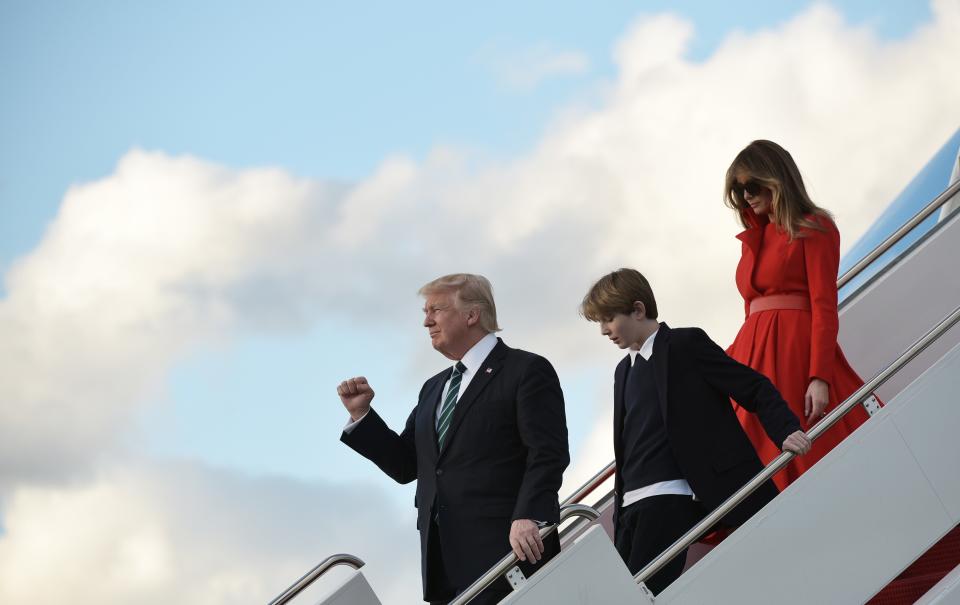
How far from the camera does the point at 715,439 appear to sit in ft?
14.1

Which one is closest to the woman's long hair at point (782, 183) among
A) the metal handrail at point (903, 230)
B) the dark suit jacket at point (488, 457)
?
the metal handrail at point (903, 230)

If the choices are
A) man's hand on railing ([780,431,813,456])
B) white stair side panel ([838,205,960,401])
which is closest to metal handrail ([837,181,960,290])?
white stair side panel ([838,205,960,401])

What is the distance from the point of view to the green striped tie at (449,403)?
4.08 meters

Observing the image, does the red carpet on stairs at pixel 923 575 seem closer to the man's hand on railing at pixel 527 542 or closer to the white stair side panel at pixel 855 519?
the white stair side panel at pixel 855 519

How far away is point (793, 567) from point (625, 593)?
0.69m

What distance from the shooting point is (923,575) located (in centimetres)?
470

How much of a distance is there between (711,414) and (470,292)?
103 cm

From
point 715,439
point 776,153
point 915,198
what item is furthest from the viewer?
point 915,198

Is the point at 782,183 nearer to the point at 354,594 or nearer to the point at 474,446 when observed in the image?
the point at 474,446

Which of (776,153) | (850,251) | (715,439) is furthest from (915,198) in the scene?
(715,439)

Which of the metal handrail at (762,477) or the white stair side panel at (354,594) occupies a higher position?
the white stair side panel at (354,594)

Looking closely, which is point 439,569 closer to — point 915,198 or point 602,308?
point 602,308

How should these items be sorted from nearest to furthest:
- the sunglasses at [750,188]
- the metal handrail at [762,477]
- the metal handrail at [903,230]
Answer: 1. the metal handrail at [762,477]
2. the sunglasses at [750,188]
3. the metal handrail at [903,230]

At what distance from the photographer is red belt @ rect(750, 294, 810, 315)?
4.96 meters
